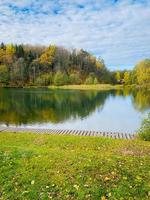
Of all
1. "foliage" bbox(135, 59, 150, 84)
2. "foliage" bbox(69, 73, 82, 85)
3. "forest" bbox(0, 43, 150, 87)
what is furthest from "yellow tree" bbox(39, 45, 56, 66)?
"foliage" bbox(135, 59, 150, 84)

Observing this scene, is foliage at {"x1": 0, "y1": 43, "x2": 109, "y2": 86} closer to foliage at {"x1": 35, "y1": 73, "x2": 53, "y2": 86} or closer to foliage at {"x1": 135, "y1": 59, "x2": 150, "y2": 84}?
foliage at {"x1": 35, "y1": 73, "x2": 53, "y2": 86}

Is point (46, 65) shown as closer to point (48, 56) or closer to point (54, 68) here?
point (54, 68)

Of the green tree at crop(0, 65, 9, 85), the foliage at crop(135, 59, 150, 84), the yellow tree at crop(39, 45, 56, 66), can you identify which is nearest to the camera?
the foliage at crop(135, 59, 150, 84)

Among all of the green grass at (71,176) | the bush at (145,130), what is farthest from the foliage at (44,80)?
the green grass at (71,176)

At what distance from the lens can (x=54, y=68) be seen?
96.6 metres

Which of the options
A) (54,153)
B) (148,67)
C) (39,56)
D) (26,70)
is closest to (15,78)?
(26,70)

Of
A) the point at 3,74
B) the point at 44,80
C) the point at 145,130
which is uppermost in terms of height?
the point at 3,74

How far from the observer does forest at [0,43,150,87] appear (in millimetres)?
86875

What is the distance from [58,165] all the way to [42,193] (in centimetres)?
130

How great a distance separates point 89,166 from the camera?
21.1 ft

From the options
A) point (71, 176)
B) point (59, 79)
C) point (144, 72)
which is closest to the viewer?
point (71, 176)

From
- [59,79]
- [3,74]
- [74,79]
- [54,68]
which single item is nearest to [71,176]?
[59,79]

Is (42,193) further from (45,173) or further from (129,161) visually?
(129,161)

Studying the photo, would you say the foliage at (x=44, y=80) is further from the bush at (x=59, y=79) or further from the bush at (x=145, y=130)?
the bush at (x=145, y=130)
